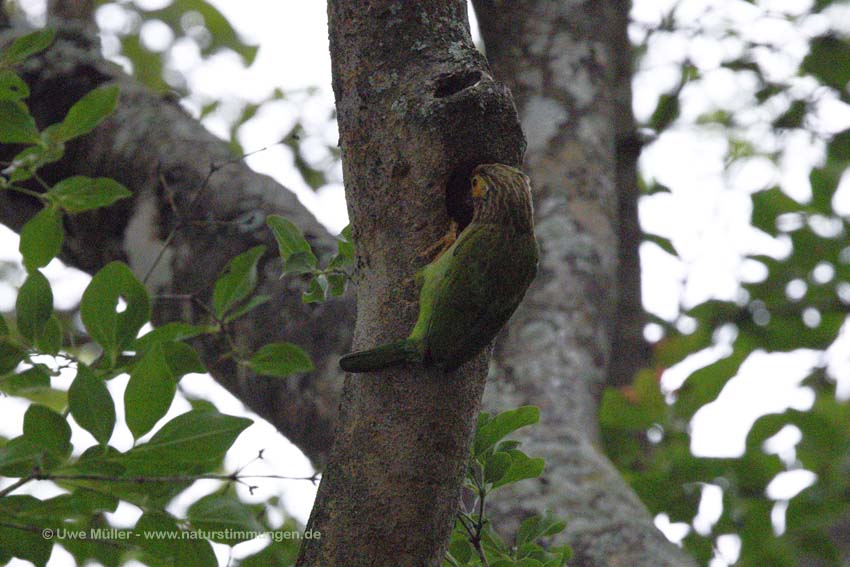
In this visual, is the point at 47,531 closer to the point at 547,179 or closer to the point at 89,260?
the point at 89,260

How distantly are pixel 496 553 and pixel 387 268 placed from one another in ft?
2.25

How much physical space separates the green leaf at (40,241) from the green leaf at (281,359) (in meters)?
0.57

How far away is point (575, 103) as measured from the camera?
3979 mm

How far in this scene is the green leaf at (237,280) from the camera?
7.69 ft

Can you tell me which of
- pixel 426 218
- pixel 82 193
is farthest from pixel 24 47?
pixel 426 218

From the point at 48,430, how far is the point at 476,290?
2.99 feet

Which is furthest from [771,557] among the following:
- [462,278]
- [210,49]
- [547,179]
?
[210,49]

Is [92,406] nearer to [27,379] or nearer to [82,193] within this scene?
[27,379]

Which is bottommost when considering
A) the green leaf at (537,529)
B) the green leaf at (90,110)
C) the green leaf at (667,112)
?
the green leaf at (667,112)

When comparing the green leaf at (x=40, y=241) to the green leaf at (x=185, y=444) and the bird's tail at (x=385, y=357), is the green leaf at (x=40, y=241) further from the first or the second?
the bird's tail at (x=385, y=357)

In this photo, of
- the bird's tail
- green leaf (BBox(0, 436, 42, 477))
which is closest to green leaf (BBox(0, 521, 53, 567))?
green leaf (BBox(0, 436, 42, 477))

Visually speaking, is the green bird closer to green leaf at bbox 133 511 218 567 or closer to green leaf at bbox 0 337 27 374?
green leaf at bbox 133 511 218 567

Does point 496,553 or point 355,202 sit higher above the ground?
point 355,202

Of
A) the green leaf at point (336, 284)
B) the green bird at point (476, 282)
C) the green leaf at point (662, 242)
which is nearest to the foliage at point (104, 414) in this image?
the green leaf at point (336, 284)
